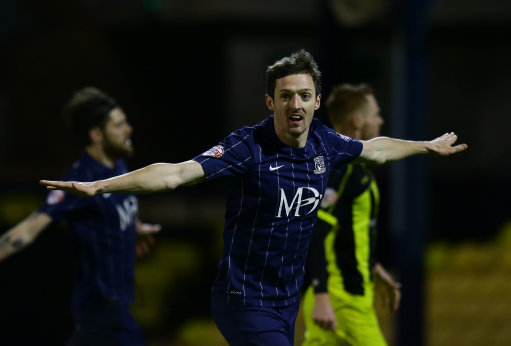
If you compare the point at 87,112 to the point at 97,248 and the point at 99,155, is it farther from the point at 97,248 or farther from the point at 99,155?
the point at 97,248

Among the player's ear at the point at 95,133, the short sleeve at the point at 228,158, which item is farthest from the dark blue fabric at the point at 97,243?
the short sleeve at the point at 228,158

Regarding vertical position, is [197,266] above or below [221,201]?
below

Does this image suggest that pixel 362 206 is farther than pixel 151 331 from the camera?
No

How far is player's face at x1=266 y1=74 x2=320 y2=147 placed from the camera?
3779 millimetres

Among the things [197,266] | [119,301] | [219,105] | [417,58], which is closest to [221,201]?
[197,266]

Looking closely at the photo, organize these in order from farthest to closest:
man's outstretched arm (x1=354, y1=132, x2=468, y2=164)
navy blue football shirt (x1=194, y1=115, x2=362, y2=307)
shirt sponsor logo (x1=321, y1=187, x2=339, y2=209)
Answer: shirt sponsor logo (x1=321, y1=187, x2=339, y2=209) < man's outstretched arm (x1=354, y1=132, x2=468, y2=164) < navy blue football shirt (x1=194, y1=115, x2=362, y2=307)

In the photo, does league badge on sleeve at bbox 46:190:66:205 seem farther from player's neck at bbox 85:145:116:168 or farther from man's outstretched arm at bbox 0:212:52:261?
player's neck at bbox 85:145:116:168

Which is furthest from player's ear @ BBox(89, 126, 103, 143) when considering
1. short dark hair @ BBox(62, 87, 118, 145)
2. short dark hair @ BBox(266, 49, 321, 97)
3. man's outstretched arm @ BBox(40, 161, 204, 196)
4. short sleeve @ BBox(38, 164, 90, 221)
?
man's outstretched arm @ BBox(40, 161, 204, 196)

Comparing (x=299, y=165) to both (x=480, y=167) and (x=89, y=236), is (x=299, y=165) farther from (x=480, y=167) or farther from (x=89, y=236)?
(x=480, y=167)

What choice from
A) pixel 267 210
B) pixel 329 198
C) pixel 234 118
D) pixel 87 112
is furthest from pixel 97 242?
pixel 234 118

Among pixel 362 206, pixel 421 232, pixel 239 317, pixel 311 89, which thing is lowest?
pixel 421 232

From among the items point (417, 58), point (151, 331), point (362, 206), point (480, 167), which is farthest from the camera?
point (480, 167)

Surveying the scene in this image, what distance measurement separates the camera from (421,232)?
9.58m

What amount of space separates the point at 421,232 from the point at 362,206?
4.93 metres
